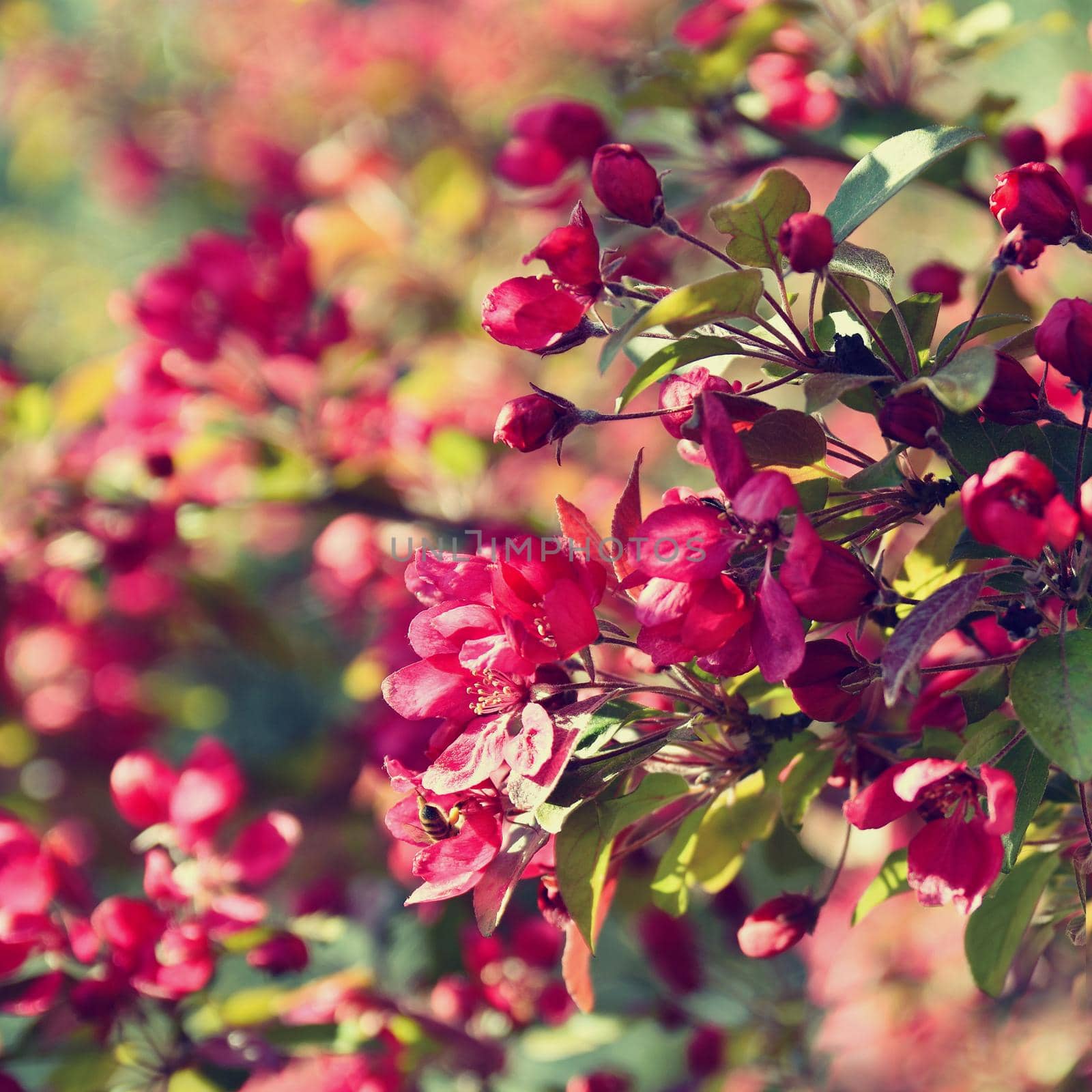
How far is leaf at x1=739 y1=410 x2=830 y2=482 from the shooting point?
625 mm

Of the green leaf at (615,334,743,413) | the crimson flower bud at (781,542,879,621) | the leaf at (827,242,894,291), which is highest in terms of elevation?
the leaf at (827,242,894,291)

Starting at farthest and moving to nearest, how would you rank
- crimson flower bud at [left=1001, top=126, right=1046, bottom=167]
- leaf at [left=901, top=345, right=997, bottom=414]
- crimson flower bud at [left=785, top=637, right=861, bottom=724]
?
crimson flower bud at [left=1001, top=126, right=1046, bottom=167], crimson flower bud at [left=785, top=637, right=861, bottom=724], leaf at [left=901, top=345, right=997, bottom=414]

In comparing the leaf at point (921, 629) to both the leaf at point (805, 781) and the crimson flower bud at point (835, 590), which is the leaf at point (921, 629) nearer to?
the crimson flower bud at point (835, 590)

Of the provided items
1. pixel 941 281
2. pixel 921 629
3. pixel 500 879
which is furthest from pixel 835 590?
pixel 941 281

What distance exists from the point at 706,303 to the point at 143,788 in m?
0.77

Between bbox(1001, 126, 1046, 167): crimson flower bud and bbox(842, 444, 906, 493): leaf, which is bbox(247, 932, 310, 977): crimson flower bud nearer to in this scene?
bbox(842, 444, 906, 493): leaf

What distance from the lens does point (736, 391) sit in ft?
2.35

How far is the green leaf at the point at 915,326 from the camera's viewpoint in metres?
0.66

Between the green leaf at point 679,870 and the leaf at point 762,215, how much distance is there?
386mm

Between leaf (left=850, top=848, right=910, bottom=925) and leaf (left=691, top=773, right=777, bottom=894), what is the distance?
81mm

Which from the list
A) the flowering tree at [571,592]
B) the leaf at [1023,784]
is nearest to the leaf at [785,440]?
the flowering tree at [571,592]

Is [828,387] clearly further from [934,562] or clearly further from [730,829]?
[730,829]

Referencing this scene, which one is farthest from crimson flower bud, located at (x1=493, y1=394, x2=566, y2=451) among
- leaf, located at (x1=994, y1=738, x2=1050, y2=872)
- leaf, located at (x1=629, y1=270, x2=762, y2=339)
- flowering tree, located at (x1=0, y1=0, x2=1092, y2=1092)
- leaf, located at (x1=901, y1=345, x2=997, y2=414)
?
leaf, located at (x1=994, y1=738, x2=1050, y2=872)

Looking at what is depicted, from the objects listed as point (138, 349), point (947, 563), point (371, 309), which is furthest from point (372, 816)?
point (947, 563)
